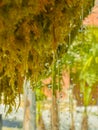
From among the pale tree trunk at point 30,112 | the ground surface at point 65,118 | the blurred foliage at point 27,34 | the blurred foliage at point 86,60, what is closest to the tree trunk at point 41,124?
the ground surface at point 65,118

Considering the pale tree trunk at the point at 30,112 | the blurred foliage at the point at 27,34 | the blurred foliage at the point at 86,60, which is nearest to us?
the blurred foliage at the point at 27,34

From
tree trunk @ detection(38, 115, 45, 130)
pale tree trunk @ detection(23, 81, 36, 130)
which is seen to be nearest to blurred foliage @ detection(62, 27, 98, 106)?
tree trunk @ detection(38, 115, 45, 130)

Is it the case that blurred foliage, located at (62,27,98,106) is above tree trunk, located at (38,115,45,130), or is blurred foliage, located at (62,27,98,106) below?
above

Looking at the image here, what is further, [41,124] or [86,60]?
[41,124]

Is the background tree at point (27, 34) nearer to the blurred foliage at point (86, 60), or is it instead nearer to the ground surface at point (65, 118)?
the blurred foliage at point (86, 60)

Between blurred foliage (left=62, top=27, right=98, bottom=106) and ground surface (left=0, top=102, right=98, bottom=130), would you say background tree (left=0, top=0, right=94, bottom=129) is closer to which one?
blurred foliage (left=62, top=27, right=98, bottom=106)

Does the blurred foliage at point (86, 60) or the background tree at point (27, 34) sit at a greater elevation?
the blurred foliage at point (86, 60)

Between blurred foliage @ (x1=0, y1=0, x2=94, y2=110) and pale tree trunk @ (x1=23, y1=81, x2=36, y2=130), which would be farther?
pale tree trunk @ (x1=23, y1=81, x2=36, y2=130)

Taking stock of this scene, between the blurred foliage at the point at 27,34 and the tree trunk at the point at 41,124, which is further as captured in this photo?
the tree trunk at the point at 41,124

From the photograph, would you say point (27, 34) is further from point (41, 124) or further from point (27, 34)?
point (41, 124)

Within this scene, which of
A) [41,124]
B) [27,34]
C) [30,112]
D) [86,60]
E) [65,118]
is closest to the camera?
[27,34]

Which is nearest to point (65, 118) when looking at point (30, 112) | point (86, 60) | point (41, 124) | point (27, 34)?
point (41, 124)

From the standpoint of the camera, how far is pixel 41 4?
0.58m

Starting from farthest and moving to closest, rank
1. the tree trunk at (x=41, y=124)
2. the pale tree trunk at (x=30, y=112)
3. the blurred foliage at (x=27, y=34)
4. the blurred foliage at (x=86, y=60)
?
the tree trunk at (x=41, y=124) → the blurred foliage at (x=86, y=60) → the pale tree trunk at (x=30, y=112) → the blurred foliage at (x=27, y=34)
